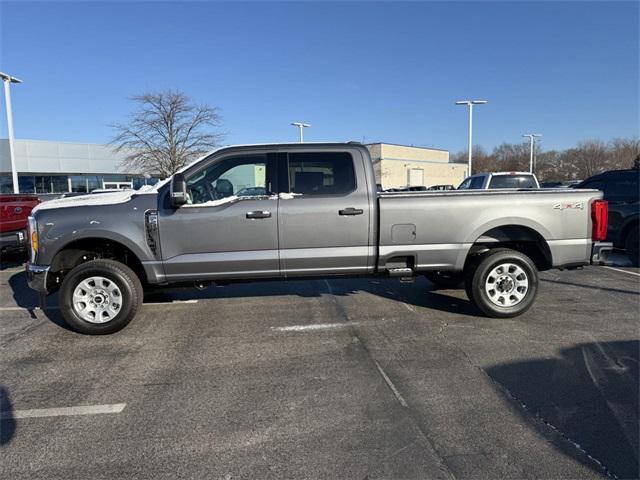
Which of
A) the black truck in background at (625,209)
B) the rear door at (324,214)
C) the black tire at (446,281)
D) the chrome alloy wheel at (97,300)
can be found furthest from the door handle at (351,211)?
the black truck in background at (625,209)

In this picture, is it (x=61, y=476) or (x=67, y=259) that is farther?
(x=67, y=259)

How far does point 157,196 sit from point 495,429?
4.11 metres

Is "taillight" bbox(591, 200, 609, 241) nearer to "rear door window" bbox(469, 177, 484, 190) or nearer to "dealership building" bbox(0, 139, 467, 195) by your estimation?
"rear door window" bbox(469, 177, 484, 190)

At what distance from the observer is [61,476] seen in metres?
2.50

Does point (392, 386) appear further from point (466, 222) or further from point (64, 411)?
point (64, 411)

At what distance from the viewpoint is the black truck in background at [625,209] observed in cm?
929

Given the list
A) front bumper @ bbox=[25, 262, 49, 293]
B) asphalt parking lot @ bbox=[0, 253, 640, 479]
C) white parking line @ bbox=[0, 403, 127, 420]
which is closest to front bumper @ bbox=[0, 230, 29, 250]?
asphalt parking lot @ bbox=[0, 253, 640, 479]

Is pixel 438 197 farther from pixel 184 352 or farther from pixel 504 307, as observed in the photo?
pixel 184 352

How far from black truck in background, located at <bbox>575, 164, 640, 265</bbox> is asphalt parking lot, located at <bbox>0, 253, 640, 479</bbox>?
466cm

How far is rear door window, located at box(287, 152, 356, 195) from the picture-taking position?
5.11 m

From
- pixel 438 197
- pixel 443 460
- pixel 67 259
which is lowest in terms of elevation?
pixel 443 460

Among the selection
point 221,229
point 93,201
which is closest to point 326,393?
point 221,229

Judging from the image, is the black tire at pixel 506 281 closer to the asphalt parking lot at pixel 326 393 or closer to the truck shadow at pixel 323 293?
the asphalt parking lot at pixel 326 393

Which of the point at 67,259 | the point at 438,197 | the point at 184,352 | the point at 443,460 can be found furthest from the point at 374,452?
the point at 67,259
